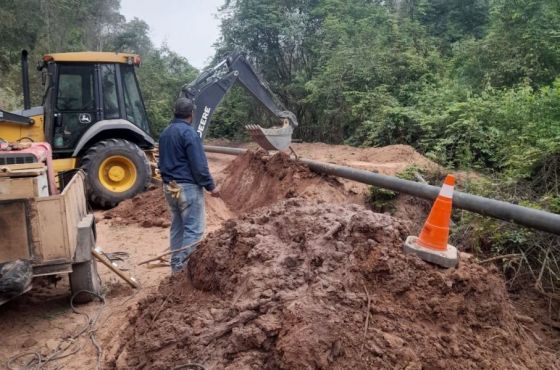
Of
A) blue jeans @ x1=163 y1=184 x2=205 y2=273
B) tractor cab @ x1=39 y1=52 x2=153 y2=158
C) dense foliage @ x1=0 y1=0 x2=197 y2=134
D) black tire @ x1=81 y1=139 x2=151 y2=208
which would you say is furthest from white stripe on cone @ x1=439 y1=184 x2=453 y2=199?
dense foliage @ x1=0 y1=0 x2=197 y2=134

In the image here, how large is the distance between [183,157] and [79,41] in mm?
30693

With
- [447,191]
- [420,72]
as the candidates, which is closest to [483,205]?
[447,191]

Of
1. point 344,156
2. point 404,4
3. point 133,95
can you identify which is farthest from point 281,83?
point 133,95

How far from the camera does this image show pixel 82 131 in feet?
29.4

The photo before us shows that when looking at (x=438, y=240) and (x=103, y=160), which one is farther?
(x=103, y=160)

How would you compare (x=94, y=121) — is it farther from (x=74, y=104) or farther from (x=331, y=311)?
(x=331, y=311)

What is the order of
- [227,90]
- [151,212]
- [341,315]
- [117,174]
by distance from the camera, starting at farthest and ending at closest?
[227,90] → [117,174] → [151,212] → [341,315]

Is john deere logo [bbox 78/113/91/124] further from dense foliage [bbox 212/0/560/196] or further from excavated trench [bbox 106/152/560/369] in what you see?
dense foliage [bbox 212/0/560/196]

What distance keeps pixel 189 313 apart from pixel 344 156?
9304 mm

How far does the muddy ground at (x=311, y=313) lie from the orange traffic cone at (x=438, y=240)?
83 mm

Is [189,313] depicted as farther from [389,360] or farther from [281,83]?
[281,83]

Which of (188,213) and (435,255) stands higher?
(435,255)

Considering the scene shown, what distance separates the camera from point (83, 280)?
4.69m

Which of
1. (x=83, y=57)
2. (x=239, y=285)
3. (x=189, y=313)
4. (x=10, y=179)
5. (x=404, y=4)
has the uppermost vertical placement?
(x=404, y=4)
